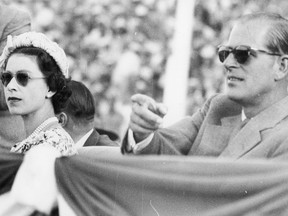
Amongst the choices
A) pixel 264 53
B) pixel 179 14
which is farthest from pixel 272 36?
pixel 179 14

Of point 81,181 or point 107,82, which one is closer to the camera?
point 81,181

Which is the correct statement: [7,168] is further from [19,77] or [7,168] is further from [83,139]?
[83,139]

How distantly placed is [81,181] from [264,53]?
1168mm

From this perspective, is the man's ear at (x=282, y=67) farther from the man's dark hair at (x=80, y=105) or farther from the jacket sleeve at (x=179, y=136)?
the man's dark hair at (x=80, y=105)

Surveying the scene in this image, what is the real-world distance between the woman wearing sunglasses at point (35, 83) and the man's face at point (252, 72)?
2.87 feet

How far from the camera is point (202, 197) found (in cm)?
353

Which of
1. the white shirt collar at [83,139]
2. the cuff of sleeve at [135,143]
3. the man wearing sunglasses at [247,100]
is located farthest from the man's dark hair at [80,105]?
the cuff of sleeve at [135,143]

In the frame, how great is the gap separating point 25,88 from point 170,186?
38.1 inches

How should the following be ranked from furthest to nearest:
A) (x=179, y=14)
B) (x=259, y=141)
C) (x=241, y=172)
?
(x=179, y=14)
(x=259, y=141)
(x=241, y=172)

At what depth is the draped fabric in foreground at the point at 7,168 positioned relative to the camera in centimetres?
371

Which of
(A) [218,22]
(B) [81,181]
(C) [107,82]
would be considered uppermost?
(B) [81,181]

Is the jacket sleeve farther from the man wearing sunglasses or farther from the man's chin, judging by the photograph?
the man's chin

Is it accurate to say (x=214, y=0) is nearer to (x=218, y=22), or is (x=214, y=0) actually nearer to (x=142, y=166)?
(x=218, y=22)

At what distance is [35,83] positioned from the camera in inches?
160
